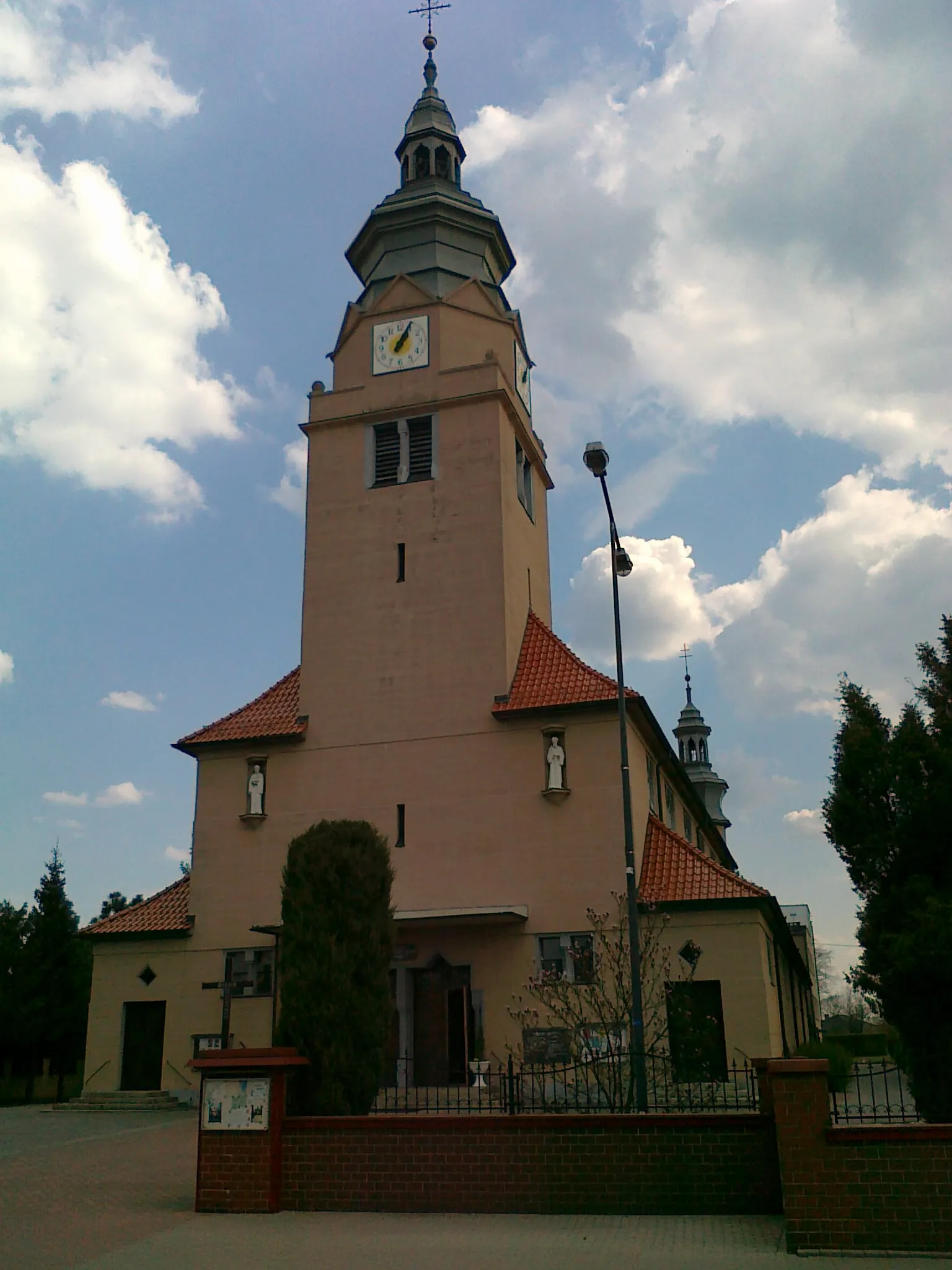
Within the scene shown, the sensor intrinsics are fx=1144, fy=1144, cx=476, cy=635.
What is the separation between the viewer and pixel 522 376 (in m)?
33.2

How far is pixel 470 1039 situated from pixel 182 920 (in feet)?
26.4

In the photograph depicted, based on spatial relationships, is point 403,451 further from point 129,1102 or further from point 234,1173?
point 234,1173

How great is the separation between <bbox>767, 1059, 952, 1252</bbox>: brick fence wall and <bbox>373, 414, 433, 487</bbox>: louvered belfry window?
69.4 ft

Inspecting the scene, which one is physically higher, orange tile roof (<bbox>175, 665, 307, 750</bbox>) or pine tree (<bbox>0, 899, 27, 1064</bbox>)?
orange tile roof (<bbox>175, 665, 307, 750</bbox>)

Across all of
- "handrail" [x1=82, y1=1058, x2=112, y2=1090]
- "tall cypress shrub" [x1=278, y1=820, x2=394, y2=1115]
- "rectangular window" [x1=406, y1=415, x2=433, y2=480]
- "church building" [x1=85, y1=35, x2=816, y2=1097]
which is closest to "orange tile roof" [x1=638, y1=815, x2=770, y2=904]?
"church building" [x1=85, y1=35, x2=816, y2=1097]

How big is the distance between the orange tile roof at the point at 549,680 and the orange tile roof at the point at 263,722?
5514 mm

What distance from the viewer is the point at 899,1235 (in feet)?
35.3

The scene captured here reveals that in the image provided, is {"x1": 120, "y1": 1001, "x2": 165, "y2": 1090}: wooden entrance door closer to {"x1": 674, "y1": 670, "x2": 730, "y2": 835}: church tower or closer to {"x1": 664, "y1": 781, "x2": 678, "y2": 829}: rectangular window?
{"x1": 664, "y1": 781, "x2": 678, "y2": 829}: rectangular window

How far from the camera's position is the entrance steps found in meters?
26.4

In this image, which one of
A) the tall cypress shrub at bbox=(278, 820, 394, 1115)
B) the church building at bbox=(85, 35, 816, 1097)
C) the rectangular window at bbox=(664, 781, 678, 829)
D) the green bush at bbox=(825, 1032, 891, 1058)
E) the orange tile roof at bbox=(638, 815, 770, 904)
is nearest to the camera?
the tall cypress shrub at bbox=(278, 820, 394, 1115)

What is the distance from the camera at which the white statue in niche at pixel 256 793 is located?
28.3 meters

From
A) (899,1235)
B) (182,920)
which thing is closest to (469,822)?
(182,920)

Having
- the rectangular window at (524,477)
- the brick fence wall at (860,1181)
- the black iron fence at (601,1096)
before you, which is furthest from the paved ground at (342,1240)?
the rectangular window at (524,477)

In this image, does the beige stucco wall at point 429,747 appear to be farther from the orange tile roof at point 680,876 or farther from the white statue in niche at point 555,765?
the orange tile roof at point 680,876
